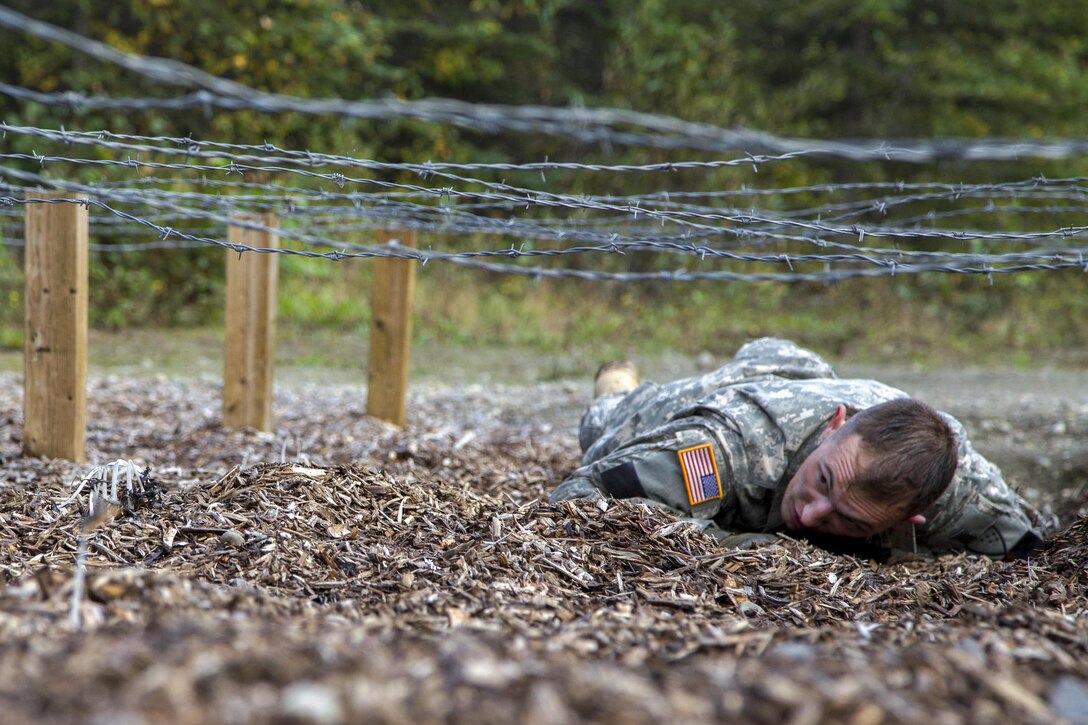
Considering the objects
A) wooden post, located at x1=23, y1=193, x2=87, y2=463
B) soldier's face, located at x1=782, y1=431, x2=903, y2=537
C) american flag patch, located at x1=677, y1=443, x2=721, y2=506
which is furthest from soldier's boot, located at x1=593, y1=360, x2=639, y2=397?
wooden post, located at x1=23, y1=193, x2=87, y2=463

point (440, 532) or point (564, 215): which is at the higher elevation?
point (564, 215)

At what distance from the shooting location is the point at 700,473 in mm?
3312

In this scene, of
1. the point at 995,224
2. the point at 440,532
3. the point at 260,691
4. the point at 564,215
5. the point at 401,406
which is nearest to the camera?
the point at 260,691

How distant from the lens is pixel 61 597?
1.82 metres

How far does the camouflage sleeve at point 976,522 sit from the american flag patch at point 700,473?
2.81 feet

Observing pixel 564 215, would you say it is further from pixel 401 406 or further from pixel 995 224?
pixel 401 406

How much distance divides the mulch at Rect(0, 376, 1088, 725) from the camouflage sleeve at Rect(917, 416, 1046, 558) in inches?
5.0

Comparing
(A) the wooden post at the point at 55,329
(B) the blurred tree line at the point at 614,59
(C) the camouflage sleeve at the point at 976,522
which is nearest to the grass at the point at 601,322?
(B) the blurred tree line at the point at 614,59

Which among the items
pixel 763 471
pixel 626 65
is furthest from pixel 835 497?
pixel 626 65

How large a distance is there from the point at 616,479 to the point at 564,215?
1124 centimetres

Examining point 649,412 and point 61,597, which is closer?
point 61,597

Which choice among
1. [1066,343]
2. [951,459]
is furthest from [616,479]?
[1066,343]

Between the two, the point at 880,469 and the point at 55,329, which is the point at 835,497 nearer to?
the point at 880,469

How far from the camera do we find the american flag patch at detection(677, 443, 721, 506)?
3.29 meters
